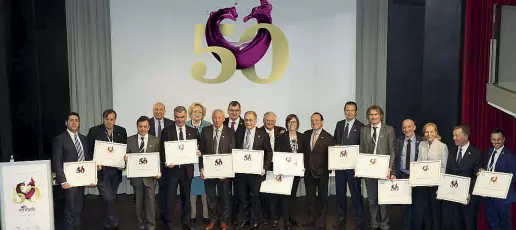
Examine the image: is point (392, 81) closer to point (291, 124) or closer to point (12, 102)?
point (291, 124)

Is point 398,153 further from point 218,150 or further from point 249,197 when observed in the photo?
point 218,150

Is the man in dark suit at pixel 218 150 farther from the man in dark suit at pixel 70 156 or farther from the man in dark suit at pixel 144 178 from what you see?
the man in dark suit at pixel 70 156

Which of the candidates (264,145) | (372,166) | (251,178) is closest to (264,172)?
(251,178)

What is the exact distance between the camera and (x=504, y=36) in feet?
19.8

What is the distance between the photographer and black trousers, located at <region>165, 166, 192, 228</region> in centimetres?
786

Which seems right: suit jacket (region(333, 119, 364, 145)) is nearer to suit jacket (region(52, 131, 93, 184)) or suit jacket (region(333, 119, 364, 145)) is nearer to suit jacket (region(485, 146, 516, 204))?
suit jacket (region(485, 146, 516, 204))

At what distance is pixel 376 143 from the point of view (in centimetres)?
771

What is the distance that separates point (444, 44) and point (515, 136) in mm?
1432

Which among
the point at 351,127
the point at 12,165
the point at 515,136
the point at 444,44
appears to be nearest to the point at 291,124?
the point at 351,127

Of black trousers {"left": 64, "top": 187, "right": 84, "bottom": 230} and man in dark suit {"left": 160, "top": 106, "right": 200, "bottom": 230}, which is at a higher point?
man in dark suit {"left": 160, "top": 106, "right": 200, "bottom": 230}

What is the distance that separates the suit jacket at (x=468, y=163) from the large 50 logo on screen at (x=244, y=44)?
360cm

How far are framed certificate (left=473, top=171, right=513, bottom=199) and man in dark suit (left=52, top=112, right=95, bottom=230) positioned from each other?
467cm

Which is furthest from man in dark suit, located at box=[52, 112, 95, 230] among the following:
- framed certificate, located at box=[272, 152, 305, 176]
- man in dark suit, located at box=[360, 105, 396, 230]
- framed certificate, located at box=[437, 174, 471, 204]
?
framed certificate, located at box=[437, 174, 471, 204]

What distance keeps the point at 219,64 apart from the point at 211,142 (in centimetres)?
248
